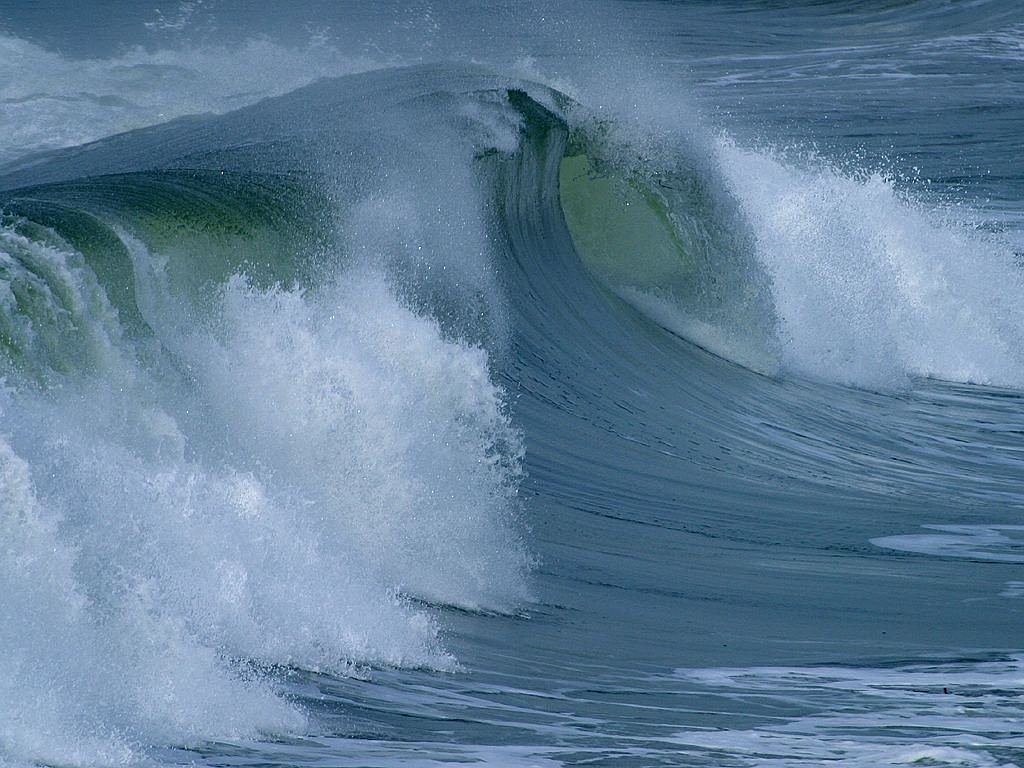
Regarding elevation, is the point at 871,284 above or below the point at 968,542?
above

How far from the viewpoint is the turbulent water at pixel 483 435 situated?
3859mm

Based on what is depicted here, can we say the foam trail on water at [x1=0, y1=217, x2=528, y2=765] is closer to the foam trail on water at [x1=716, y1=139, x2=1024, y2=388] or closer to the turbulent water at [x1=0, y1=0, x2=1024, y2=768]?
the turbulent water at [x1=0, y1=0, x2=1024, y2=768]

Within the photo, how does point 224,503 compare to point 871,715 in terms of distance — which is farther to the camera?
point 224,503

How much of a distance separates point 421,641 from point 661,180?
20.3ft

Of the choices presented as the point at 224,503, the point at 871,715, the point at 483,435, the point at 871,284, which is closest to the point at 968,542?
the point at 483,435

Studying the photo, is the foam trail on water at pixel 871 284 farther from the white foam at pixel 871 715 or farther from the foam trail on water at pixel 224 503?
the white foam at pixel 871 715

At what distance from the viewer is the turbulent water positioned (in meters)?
3.86

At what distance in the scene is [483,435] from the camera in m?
6.22

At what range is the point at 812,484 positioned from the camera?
24.1ft

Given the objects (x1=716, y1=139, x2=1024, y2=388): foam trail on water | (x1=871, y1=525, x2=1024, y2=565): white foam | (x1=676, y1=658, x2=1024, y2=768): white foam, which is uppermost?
(x1=716, y1=139, x2=1024, y2=388): foam trail on water

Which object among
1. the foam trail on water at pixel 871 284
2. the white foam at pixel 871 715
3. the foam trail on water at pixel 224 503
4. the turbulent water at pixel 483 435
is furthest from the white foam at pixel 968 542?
the foam trail on water at pixel 871 284

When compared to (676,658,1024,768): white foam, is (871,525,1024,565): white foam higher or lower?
higher

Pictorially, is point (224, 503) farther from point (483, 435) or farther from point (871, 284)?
point (871, 284)

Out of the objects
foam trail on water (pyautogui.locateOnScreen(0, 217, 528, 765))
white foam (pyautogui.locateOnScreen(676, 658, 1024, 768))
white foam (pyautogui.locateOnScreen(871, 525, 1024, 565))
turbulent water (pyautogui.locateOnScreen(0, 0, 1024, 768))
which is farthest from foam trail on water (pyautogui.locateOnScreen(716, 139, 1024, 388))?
white foam (pyautogui.locateOnScreen(676, 658, 1024, 768))
